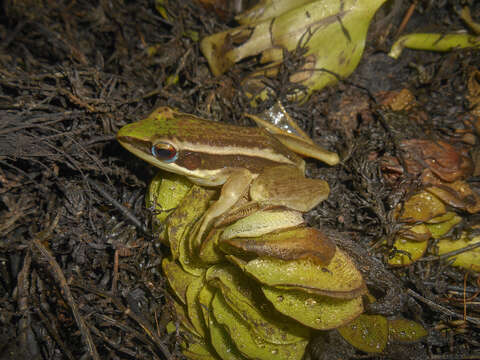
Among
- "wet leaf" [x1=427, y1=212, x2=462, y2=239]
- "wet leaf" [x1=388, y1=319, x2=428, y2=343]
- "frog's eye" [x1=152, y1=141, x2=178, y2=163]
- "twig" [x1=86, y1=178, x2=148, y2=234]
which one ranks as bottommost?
"wet leaf" [x1=388, y1=319, x2=428, y2=343]

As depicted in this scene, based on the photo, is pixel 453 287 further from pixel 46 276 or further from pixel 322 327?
pixel 46 276

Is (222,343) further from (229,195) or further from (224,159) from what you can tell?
(224,159)

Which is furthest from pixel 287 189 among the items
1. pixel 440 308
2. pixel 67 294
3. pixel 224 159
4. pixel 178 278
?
pixel 67 294

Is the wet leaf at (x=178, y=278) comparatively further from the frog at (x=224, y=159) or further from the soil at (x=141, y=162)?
the frog at (x=224, y=159)

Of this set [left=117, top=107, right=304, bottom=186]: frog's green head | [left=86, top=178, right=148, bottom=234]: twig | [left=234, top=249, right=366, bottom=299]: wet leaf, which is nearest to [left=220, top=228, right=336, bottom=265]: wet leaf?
[left=234, top=249, right=366, bottom=299]: wet leaf

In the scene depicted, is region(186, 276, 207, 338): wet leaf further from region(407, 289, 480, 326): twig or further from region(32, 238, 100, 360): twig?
region(407, 289, 480, 326): twig

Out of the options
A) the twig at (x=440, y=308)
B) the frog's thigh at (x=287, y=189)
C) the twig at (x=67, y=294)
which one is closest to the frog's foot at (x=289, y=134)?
the frog's thigh at (x=287, y=189)
